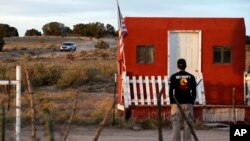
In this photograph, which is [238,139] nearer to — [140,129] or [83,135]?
[83,135]

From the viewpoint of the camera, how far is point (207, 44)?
1839cm

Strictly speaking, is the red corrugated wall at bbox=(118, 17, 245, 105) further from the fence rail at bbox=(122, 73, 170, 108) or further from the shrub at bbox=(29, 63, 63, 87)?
the shrub at bbox=(29, 63, 63, 87)

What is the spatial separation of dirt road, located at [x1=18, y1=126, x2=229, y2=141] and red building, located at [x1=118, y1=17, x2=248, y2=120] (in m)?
2.33

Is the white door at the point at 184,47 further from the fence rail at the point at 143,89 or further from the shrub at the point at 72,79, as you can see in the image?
the shrub at the point at 72,79

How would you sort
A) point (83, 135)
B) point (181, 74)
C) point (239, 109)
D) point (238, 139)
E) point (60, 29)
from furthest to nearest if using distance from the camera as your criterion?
1. point (60, 29)
2. point (239, 109)
3. point (83, 135)
4. point (181, 74)
5. point (238, 139)

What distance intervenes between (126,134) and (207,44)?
4561mm

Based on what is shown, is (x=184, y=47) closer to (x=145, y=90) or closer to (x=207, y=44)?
(x=207, y=44)

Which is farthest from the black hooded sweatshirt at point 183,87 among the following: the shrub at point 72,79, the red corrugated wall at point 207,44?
the shrub at point 72,79

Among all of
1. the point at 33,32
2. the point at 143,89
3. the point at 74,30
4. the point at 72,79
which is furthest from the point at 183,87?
the point at 33,32

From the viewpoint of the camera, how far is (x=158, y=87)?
18078mm

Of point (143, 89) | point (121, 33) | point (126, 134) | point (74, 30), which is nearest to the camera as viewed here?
point (126, 134)

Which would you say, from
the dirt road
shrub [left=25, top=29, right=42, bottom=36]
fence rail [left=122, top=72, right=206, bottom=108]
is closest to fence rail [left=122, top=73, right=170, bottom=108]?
fence rail [left=122, top=72, right=206, bottom=108]

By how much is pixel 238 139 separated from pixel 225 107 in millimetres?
11943

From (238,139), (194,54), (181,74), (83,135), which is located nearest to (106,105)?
(194,54)
